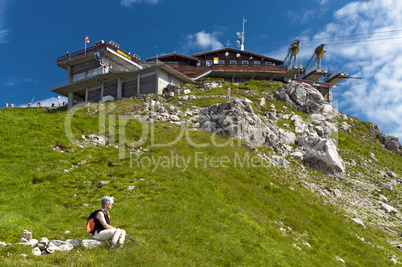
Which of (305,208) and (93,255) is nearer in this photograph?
(93,255)

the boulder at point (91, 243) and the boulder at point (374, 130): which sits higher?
the boulder at point (374, 130)

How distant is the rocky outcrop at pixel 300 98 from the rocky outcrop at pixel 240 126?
916 inches

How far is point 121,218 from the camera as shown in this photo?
13.9 metres

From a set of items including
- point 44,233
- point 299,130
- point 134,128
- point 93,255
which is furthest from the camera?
point 299,130

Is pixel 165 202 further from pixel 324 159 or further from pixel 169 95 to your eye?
pixel 169 95

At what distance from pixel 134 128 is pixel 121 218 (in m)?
16.2

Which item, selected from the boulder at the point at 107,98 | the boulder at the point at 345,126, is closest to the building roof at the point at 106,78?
the boulder at the point at 107,98

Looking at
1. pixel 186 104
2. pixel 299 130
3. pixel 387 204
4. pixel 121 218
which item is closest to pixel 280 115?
pixel 299 130

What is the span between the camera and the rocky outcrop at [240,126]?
37594 millimetres

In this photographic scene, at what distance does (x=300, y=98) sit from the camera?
6334 centimetres

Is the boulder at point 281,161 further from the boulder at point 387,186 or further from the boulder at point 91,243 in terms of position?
the boulder at point 91,243

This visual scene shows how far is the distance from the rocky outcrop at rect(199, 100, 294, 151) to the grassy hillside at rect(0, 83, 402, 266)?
5.69 m

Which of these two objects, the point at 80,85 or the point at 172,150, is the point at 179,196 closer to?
the point at 172,150

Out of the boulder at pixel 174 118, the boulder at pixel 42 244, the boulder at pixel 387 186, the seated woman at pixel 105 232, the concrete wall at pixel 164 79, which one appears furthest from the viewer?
the concrete wall at pixel 164 79
